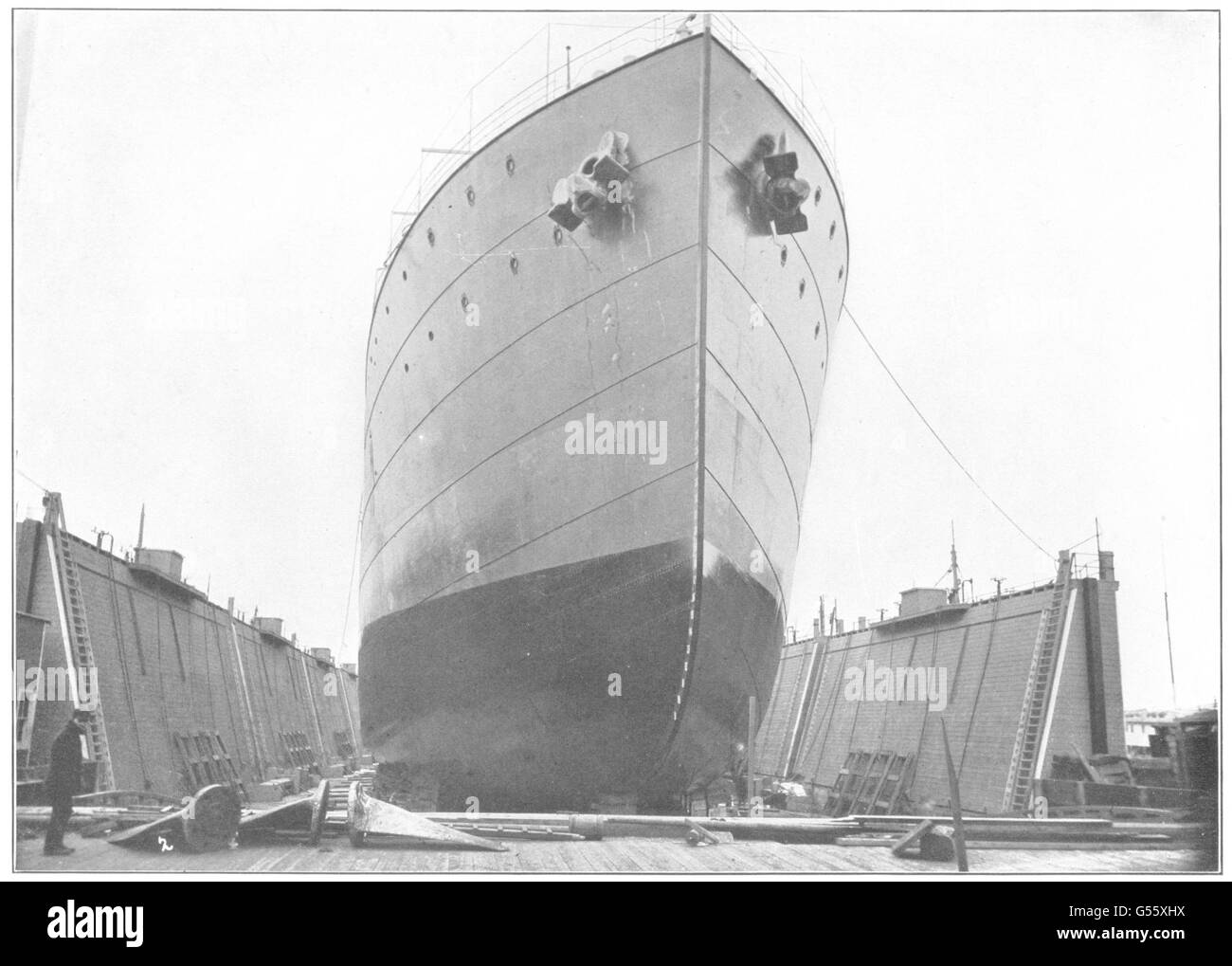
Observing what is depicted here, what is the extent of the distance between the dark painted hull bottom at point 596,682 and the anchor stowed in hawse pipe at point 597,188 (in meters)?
2.06

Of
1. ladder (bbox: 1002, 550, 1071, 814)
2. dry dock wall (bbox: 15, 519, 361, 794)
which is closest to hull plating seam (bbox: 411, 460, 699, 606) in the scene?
dry dock wall (bbox: 15, 519, 361, 794)

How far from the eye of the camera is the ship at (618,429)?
5.02 meters

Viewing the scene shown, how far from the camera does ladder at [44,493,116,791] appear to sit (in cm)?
490

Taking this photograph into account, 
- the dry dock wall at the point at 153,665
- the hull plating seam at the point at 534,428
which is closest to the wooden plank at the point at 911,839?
the hull plating seam at the point at 534,428

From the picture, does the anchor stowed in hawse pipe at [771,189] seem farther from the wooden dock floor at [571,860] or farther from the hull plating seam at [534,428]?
the wooden dock floor at [571,860]

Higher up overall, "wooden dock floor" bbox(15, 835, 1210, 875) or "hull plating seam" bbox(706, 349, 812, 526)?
"hull plating seam" bbox(706, 349, 812, 526)

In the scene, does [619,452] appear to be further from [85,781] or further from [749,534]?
[85,781]

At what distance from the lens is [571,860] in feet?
13.6

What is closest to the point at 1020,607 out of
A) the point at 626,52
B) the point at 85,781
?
the point at 626,52

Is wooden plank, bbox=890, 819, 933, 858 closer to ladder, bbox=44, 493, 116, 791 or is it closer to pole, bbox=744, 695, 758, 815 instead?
pole, bbox=744, 695, 758, 815

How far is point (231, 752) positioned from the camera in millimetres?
6320

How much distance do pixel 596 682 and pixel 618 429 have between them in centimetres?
152

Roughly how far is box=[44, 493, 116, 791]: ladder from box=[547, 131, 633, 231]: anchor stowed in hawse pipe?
11.1 feet

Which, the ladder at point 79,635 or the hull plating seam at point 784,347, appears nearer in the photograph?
the ladder at point 79,635
